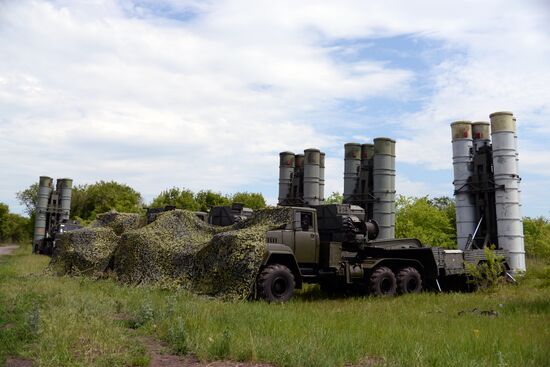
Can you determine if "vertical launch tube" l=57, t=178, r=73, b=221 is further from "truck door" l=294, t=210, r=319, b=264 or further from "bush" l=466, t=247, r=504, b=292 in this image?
"bush" l=466, t=247, r=504, b=292

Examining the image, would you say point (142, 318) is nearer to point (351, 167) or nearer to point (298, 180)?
point (351, 167)

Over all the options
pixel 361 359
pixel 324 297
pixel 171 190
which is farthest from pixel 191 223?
pixel 171 190

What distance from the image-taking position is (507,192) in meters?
18.0

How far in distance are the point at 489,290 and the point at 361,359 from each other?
1094 centimetres

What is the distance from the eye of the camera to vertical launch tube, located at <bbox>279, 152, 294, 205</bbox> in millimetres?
28406

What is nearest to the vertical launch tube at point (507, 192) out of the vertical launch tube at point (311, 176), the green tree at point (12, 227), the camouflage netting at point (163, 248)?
the camouflage netting at point (163, 248)

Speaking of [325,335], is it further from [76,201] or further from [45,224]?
[76,201]

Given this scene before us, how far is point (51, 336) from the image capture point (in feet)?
21.2

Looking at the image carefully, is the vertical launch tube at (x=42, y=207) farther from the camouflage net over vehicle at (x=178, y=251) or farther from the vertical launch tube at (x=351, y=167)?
the vertical launch tube at (x=351, y=167)

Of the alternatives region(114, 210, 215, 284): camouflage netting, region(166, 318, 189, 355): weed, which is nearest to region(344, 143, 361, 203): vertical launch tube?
region(114, 210, 215, 284): camouflage netting

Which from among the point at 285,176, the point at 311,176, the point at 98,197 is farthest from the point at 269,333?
the point at 98,197

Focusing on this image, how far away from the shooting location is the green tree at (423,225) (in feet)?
104

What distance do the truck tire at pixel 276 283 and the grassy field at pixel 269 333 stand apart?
1034mm

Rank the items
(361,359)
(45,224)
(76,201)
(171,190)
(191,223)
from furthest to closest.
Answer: (76,201) < (171,190) < (45,224) < (191,223) < (361,359)
